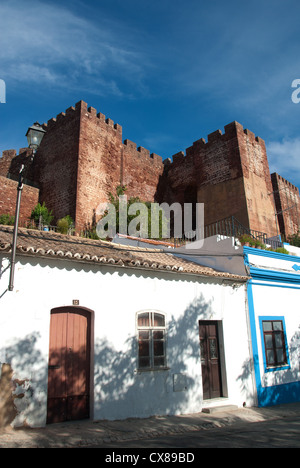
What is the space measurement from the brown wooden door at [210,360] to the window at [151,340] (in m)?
1.46

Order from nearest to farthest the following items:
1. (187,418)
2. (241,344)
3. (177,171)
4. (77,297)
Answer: (77,297) < (187,418) < (241,344) < (177,171)

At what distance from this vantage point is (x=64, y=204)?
2091 cm

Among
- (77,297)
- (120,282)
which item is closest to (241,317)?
(120,282)

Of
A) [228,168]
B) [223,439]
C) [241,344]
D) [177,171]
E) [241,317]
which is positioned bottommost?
[223,439]

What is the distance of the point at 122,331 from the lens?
25.9 feet

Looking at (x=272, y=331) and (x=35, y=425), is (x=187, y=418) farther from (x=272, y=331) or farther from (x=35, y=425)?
(x=272, y=331)

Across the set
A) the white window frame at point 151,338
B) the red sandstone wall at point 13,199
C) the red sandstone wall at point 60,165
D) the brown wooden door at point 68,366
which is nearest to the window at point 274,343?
the white window frame at point 151,338

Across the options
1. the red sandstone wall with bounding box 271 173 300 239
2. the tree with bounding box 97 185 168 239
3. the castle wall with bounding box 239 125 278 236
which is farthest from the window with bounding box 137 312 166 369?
the red sandstone wall with bounding box 271 173 300 239

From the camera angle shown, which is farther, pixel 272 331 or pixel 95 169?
pixel 95 169

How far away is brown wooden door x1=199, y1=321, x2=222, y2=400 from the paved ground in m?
0.73

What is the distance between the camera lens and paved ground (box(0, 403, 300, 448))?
5785 millimetres

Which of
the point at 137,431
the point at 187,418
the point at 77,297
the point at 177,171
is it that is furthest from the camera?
the point at 177,171

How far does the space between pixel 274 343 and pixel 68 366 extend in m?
6.47

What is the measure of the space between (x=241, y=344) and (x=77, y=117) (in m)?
17.4
